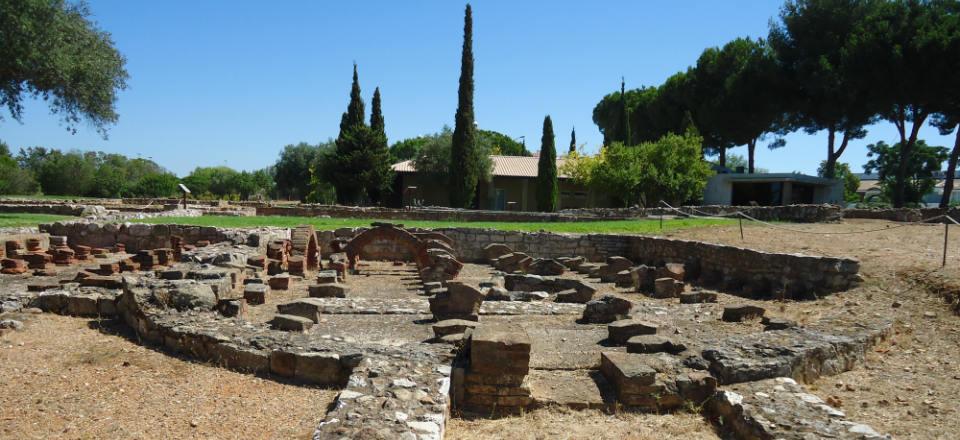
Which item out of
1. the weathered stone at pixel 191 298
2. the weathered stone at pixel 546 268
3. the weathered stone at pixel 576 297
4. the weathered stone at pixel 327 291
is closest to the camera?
the weathered stone at pixel 191 298

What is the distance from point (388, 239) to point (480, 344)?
38.5 ft

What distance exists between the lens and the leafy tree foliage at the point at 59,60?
18.9 metres

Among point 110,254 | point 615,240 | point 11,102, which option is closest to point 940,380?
point 615,240

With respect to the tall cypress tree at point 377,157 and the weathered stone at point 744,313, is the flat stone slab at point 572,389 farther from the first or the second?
the tall cypress tree at point 377,157

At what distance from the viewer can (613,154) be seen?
36.4 m

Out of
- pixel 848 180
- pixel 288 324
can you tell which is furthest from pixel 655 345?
pixel 848 180

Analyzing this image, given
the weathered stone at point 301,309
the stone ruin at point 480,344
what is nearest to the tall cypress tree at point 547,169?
the stone ruin at point 480,344

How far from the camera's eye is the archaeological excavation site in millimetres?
5273

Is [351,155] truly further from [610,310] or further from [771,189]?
[610,310]

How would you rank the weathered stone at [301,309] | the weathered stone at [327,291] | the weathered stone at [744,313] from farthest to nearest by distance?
the weathered stone at [327,291], the weathered stone at [744,313], the weathered stone at [301,309]

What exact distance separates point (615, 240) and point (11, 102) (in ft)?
70.1

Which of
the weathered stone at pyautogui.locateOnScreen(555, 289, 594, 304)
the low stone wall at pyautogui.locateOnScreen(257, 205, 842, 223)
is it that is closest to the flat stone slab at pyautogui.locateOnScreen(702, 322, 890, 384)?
the weathered stone at pyautogui.locateOnScreen(555, 289, 594, 304)

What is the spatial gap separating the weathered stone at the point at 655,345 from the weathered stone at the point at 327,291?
20.5 ft

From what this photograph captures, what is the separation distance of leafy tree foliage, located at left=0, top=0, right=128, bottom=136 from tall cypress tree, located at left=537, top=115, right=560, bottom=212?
86.8 ft
